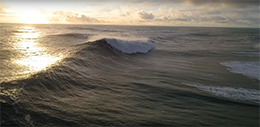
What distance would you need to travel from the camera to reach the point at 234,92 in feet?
22.6

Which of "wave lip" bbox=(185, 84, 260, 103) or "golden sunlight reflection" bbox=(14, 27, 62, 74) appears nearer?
"wave lip" bbox=(185, 84, 260, 103)

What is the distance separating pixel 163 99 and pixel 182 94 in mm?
905

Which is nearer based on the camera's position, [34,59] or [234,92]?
[234,92]

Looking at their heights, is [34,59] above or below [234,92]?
above

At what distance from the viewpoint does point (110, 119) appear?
434 centimetres

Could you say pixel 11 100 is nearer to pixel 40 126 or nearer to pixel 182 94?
pixel 40 126

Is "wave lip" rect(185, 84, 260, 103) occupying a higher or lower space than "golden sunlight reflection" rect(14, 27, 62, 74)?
lower

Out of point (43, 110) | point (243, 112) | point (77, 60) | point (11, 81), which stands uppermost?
point (77, 60)

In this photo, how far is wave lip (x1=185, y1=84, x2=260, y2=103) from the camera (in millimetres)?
6348

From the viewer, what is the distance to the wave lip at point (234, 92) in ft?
20.8

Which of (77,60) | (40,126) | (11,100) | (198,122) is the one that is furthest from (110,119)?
(77,60)

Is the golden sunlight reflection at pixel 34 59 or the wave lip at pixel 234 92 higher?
the golden sunlight reflection at pixel 34 59

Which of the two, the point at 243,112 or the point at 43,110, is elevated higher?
the point at 43,110

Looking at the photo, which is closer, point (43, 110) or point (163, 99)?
point (43, 110)
